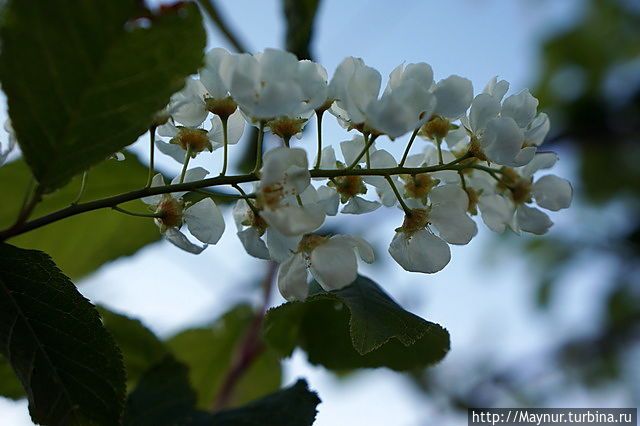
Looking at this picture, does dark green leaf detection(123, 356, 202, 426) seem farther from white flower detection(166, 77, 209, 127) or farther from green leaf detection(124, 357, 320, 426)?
white flower detection(166, 77, 209, 127)

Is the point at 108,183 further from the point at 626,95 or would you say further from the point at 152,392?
the point at 626,95

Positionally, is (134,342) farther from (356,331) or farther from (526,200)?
(526,200)

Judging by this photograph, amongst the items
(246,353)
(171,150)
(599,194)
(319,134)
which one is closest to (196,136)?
(171,150)

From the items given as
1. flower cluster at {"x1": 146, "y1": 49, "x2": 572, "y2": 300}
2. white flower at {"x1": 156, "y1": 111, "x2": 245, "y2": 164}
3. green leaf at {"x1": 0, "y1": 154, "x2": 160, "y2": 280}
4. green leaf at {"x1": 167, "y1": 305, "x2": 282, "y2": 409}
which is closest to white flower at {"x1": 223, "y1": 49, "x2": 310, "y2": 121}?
flower cluster at {"x1": 146, "y1": 49, "x2": 572, "y2": 300}

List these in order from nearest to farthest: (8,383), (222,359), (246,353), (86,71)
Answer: (86,71), (8,383), (246,353), (222,359)

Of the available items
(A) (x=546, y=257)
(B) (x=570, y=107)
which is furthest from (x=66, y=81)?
(B) (x=570, y=107)

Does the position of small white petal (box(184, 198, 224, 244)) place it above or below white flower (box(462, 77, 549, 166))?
below

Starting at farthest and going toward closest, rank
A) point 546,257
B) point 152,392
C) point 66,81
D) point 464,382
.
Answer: point 546,257 < point 464,382 < point 152,392 < point 66,81
